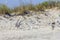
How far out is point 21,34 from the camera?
15.8ft

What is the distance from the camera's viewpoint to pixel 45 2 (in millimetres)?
6512

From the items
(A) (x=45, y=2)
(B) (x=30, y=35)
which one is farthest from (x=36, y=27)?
(A) (x=45, y=2)

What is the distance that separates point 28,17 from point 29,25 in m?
0.40

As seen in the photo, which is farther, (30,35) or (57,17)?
(57,17)

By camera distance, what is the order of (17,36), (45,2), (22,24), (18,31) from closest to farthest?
(17,36)
(18,31)
(22,24)
(45,2)

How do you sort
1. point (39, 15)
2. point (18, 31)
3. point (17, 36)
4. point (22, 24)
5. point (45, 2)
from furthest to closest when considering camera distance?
point (45, 2)
point (39, 15)
point (22, 24)
point (18, 31)
point (17, 36)

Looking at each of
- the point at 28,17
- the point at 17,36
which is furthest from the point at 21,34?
the point at 28,17

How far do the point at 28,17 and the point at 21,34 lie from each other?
102cm

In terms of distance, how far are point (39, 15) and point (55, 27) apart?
0.76 metres

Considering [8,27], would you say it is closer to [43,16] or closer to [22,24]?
[22,24]

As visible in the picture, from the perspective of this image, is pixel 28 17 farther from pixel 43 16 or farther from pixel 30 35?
pixel 30 35

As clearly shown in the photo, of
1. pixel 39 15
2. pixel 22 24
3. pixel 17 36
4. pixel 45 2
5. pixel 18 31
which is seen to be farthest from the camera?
pixel 45 2

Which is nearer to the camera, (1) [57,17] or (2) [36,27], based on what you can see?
(2) [36,27]

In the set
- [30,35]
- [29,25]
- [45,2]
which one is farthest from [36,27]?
[45,2]
